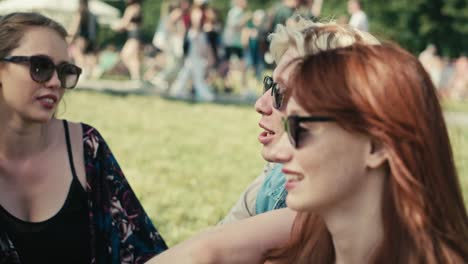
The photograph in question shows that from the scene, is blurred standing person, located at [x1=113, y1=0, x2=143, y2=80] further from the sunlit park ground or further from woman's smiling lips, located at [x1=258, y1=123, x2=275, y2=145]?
woman's smiling lips, located at [x1=258, y1=123, x2=275, y2=145]

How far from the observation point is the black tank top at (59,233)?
3.12 metres

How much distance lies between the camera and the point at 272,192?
2873mm

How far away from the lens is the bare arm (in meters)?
2.02

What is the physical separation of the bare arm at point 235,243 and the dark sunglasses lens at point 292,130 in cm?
32

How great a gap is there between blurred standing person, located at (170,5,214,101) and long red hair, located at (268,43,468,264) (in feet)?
43.1

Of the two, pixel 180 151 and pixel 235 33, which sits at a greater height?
pixel 235 33

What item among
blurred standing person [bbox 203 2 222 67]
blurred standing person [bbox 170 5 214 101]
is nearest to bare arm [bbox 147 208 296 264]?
blurred standing person [bbox 170 5 214 101]

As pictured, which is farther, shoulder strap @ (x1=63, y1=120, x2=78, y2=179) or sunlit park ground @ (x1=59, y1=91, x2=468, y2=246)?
sunlit park ground @ (x1=59, y1=91, x2=468, y2=246)

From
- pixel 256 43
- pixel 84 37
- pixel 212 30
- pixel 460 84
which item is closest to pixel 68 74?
pixel 212 30

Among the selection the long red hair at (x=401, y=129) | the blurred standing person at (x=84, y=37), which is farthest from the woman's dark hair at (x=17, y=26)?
the blurred standing person at (x=84, y=37)

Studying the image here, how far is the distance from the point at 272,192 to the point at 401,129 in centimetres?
113

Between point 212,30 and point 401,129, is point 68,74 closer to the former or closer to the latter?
point 401,129

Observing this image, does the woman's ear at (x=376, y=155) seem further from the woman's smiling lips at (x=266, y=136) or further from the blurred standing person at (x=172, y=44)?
the blurred standing person at (x=172, y=44)

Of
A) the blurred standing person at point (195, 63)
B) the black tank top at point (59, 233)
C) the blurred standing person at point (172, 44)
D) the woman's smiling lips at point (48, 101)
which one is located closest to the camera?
the black tank top at point (59, 233)
